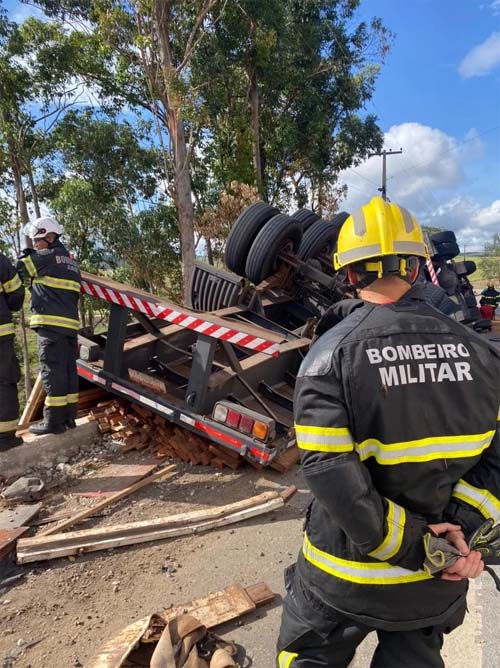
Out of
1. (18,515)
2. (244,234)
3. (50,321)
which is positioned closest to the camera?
(18,515)

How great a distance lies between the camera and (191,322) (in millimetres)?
3602

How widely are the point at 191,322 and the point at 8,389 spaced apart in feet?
5.13

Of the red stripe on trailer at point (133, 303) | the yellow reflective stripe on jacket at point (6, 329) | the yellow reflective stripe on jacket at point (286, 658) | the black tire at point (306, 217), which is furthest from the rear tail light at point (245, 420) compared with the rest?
the black tire at point (306, 217)

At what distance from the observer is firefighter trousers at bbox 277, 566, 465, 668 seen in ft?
4.22

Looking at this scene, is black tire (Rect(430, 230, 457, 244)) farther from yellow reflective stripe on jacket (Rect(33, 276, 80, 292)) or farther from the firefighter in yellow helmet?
the firefighter in yellow helmet

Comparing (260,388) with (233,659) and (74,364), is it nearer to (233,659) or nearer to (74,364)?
(74,364)

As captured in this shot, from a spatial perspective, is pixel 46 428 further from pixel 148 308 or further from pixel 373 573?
pixel 373 573

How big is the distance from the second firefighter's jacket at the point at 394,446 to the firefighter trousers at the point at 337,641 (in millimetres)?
65

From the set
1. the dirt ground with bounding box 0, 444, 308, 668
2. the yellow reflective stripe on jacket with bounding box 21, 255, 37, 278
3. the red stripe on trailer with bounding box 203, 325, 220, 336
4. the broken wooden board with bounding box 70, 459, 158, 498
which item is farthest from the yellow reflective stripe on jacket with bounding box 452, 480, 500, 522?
the yellow reflective stripe on jacket with bounding box 21, 255, 37, 278

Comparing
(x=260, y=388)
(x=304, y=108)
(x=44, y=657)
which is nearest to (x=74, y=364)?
(x=260, y=388)

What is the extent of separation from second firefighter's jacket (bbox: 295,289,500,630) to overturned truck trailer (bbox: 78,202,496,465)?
2.00 m

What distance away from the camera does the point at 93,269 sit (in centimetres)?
1295

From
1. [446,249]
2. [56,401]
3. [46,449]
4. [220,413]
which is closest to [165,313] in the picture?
[220,413]

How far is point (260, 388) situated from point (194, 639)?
8.27 ft
